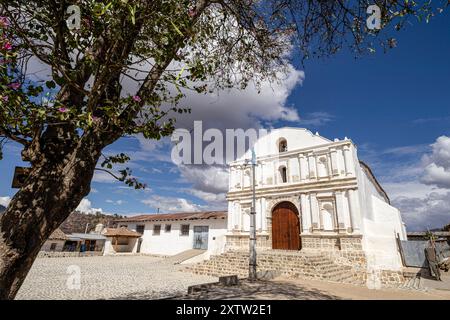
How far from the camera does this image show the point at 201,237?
21.8 m

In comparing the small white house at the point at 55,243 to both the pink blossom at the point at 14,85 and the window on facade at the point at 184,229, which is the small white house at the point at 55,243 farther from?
the pink blossom at the point at 14,85

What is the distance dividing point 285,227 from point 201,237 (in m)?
8.62

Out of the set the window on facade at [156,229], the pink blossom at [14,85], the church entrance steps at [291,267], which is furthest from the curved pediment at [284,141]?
the pink blossom at [14,85]

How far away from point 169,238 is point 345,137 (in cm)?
1776

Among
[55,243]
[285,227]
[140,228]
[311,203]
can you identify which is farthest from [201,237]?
[55,243]

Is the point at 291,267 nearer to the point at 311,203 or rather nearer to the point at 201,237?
the point at 311,203

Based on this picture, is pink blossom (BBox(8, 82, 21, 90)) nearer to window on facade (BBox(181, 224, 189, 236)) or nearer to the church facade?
the church facade

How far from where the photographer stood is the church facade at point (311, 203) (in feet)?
44.3

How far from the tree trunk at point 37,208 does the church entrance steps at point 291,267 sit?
11.0m

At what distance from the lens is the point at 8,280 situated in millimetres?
2236

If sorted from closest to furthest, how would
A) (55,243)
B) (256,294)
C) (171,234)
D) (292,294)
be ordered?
(256,294)
(292,294)
(171,234)
(55,243)

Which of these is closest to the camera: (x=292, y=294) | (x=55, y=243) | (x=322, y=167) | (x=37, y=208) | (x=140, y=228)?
(x=37, y=208)
